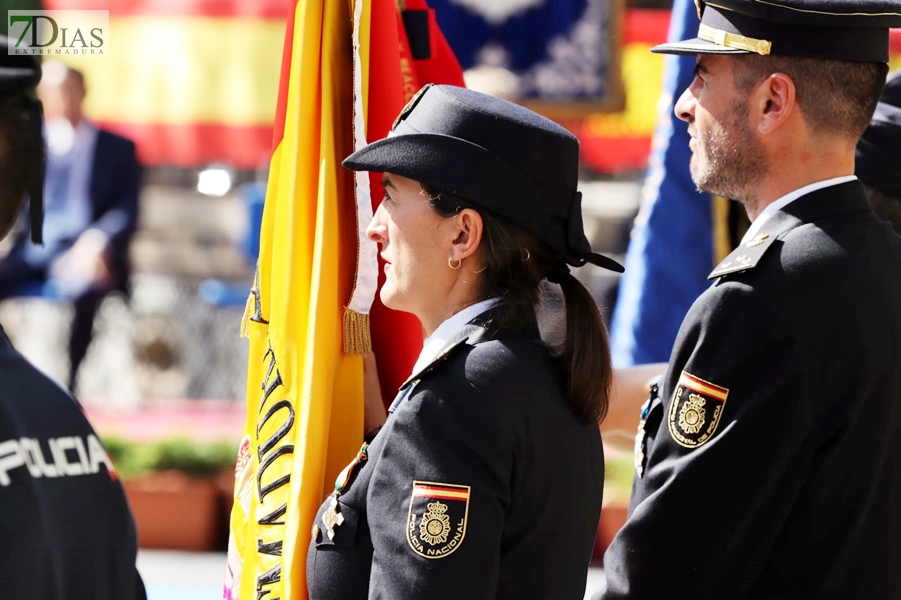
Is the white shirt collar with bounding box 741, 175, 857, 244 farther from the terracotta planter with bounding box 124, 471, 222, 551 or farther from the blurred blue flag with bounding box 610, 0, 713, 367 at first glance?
the terracotta planter with bounding box 124, 471, 222, 551

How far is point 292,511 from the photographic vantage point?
196 centimetres

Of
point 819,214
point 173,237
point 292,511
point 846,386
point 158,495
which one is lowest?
point 158,495

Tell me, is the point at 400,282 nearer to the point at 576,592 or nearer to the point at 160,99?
the point at 576,592

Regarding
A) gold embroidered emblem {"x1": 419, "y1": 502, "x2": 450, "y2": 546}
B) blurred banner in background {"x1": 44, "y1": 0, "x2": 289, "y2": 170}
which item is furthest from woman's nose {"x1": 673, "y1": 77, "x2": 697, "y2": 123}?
blurred banner in background {"x1": 44, "y1": 0, "x2": 289, "y2": 170}

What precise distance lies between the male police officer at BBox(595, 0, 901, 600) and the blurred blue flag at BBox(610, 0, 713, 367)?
4.63 ft

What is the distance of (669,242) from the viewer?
337 cm

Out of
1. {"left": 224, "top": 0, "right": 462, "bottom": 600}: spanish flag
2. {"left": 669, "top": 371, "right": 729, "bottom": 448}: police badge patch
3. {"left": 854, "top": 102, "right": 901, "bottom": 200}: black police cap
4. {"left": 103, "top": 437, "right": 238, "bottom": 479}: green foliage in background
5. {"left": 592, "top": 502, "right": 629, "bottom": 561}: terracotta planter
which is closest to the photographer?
{"left": 669, "top": 371, "right": 729, "bottom": 448}: police badge patch

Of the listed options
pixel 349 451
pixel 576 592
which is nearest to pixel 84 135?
pixel 349 451

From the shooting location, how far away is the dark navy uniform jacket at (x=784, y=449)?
1779mm

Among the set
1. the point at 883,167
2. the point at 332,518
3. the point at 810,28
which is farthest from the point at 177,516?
the point at 810,28

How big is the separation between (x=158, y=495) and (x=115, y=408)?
4.10 ft

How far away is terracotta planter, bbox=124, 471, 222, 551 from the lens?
6383 mm

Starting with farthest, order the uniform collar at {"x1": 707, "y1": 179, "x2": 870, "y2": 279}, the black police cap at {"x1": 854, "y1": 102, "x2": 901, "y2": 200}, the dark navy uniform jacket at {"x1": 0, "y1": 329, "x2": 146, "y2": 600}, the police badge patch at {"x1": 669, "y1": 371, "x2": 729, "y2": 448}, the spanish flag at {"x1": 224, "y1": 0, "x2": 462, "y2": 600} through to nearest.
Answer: the black police cap at {"x1": 854, "y1": 102, "x2": 901, "y2": 200}
the spanish flag at {"x1": 224, "y1": 0, "x2": 462, "y2": 600}
the uniform collar at {"x1": 707, "y1": 179, "x2": 870, "y2": 279}
the police badge patch at {"x1": 669, "y1": 371, "x2": 729, "y2": 448}
the dark navy uniform jacket at {"x1": 0, "y1": 329, "x2": 146, "y2": 600}

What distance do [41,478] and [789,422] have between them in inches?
40.6
